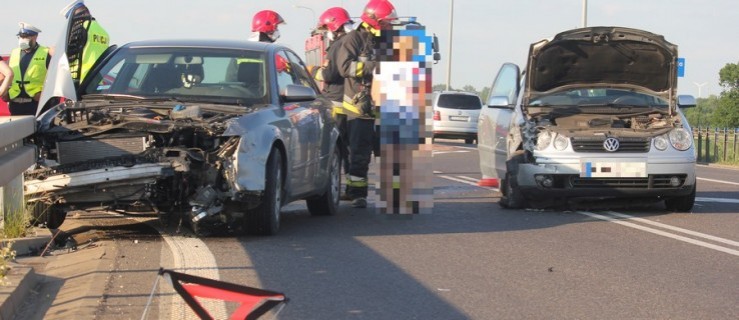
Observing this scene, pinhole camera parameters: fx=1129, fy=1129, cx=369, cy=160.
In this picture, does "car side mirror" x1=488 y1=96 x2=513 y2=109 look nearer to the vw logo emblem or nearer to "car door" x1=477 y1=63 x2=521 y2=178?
"car door" x1=477 y1=63 x2=521 y2=178

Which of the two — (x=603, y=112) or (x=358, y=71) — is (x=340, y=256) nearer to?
(x=358, y=71)

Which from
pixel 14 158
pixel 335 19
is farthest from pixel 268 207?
pixel 335 19

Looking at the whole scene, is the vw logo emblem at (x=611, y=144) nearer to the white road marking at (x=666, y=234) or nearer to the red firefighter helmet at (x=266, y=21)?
the white road marking at (x=666, y=234)

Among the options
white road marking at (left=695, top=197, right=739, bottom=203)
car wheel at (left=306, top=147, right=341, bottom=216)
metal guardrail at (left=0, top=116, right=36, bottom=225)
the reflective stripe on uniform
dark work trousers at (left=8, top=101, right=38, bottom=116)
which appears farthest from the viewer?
dark work trousers at (left=8, top=101, right=38, bottom=116)

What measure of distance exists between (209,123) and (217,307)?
2.71 m

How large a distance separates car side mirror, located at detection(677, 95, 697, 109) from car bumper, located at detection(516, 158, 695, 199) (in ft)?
3.46

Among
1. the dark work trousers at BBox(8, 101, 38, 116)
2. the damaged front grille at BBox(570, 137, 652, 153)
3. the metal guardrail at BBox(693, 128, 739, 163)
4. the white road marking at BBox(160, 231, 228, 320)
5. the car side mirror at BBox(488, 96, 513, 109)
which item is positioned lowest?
the metal guardrail at BBox(693, 128, 739, 163)

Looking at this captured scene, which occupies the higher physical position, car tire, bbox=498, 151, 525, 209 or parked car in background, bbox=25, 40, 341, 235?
parked car in background, bbox=25, 40, 341, 235

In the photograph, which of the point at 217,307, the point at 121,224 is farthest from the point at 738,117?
the point at 217,307

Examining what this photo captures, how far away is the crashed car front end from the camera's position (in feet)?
38.0

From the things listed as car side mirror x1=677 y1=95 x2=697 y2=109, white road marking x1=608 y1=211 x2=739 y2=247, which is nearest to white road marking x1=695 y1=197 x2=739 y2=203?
car side mirror x1=677 y1=95 x2=697 y2=109

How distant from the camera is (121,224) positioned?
996 centimetres

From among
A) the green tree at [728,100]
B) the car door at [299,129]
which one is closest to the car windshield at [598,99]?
the car door at [299,129]

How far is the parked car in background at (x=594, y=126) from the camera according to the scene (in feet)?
38.0
